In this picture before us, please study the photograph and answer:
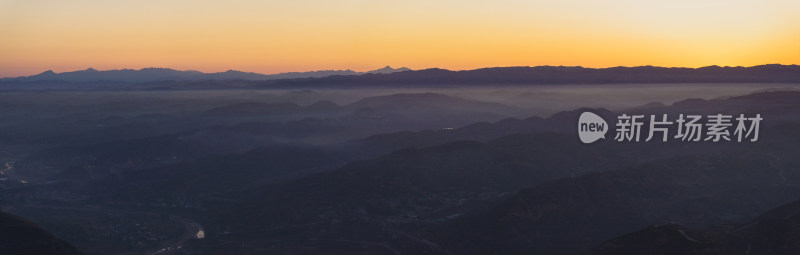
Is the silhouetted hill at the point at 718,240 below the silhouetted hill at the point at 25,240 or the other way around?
the other way around

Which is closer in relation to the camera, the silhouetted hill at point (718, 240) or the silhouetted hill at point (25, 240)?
the silhouetted hill at point (718, 240)

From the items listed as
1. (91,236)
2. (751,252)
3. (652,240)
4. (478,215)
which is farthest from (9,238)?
(751,252)

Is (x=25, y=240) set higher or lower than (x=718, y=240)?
lower

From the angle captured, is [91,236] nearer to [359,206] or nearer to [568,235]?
[359,206]

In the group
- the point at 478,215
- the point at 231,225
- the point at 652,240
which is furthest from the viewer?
the point at 231,225

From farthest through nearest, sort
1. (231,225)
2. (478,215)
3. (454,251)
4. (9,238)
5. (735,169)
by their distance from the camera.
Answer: (735,169) → (231,225) → (478,215) → (454,251) → (9,238)

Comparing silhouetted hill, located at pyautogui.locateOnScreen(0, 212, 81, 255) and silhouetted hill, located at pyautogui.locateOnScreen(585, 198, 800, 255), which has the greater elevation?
silhouetted hill, located at pyautogui.locateOnScreen(585, 198, 800, 255)

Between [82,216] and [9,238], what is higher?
[9,238]

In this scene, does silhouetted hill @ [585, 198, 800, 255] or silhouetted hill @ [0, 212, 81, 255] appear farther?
silhouetted hill @ [0, 212, 81, 255]
